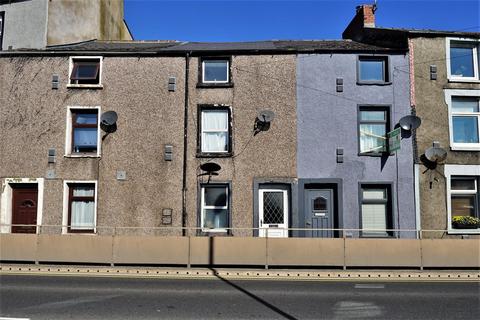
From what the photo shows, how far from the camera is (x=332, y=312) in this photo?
25.9 ft

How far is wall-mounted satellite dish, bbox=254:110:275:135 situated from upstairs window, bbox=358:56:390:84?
3.55 m

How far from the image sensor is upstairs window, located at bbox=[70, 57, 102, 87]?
17.1 meters

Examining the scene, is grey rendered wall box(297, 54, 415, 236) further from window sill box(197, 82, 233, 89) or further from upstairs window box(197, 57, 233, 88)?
upstairs window box(197, 57, 233, 88)

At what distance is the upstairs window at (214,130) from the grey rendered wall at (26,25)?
25.0ft

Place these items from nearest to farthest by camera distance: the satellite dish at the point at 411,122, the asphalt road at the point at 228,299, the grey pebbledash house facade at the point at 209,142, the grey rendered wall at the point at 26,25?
the asphalt road at the point at 228,299 → the satellite dish at the point at 411,122 → the grey pebbledash house facade at the point at 209,142 → the grey rendered wall at the point at 26,25

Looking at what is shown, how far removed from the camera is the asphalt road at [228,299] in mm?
7672

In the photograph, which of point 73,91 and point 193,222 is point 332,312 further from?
point 73,91

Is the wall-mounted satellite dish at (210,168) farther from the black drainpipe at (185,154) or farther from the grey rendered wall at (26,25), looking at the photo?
the grey rendered wall at (26,25)

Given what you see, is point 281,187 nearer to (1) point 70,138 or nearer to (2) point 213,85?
(2) point 213,85

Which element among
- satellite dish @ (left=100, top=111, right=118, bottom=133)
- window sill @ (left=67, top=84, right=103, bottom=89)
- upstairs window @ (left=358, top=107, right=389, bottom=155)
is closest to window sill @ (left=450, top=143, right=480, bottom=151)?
upstairs window @ (left=358, top=107, right=389, bottom=155)

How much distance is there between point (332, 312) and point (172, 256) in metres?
6.67

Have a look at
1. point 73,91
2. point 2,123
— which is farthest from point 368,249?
point 2,123

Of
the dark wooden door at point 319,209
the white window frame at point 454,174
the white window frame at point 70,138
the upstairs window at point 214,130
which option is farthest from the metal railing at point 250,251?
the upstairs window at point 214,130

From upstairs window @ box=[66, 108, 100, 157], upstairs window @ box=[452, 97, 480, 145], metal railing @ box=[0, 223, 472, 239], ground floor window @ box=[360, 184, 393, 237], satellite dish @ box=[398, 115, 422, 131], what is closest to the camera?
metal railing @ box=[0, 223, 472, 239]
